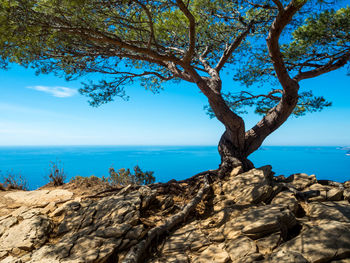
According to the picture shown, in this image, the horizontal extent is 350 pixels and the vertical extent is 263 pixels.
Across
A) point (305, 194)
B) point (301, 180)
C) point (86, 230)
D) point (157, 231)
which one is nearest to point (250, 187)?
point (305, 194)

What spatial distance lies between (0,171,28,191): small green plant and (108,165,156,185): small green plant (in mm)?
3391

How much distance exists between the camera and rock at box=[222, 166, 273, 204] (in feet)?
13.9

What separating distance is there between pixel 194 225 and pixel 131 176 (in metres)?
4.77

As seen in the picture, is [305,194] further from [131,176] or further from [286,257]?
[131,176]

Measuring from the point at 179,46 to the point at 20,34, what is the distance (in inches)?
193

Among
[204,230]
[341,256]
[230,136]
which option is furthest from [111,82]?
[341,256]

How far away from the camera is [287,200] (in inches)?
157

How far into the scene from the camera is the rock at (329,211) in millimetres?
3285

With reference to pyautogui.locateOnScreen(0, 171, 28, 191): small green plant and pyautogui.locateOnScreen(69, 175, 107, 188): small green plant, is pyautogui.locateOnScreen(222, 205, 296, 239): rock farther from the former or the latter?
pyautogui.locateOnScreen(0, 171, 28, 191): small green plant

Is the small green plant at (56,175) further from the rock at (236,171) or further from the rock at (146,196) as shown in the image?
the rock at (236,171)

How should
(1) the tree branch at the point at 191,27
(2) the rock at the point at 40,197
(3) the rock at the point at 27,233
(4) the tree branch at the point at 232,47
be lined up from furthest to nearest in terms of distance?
(4) the tree branch at the point at 232,47
(2) the rock at the point at 40,197
(1) the tree branch at the point at 191,27
(3) the rock at the point at 27,233

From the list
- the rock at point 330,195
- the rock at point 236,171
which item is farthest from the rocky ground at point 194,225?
the rock at point 236,171

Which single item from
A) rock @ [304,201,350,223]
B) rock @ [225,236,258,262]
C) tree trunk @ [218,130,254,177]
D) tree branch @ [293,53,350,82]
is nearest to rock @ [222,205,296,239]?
rock @ [225,236,258,262]

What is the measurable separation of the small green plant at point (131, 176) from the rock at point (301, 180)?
16.4 ft
